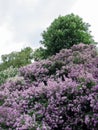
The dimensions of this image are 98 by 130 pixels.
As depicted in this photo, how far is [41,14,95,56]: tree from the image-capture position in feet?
77.8

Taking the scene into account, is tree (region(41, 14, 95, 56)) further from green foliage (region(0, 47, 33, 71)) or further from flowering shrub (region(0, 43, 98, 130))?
flowering shrub (region(0, 43, 98, 130))

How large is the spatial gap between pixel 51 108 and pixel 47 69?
8.95 ft

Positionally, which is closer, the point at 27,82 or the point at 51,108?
the point at 51,108

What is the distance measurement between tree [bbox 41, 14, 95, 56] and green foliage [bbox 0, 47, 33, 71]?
36.8 ft

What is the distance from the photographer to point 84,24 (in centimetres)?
2525

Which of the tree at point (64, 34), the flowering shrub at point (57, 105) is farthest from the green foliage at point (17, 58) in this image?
the flowering shrub at point (57, 105)

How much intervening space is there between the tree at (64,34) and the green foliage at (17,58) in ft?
36.8

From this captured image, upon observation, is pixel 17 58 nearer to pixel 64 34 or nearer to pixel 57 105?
pixel 64 34

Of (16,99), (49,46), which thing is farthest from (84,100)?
(49,46)

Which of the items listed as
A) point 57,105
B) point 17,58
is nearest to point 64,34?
point 17,58

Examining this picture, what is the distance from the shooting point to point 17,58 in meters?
36.4

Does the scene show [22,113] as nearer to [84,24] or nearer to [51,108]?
[51,108]

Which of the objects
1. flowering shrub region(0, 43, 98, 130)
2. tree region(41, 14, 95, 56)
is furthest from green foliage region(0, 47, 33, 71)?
flowering shrub region(0, 43, 98, 130)

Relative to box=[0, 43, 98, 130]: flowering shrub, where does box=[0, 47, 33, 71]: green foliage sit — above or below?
above
